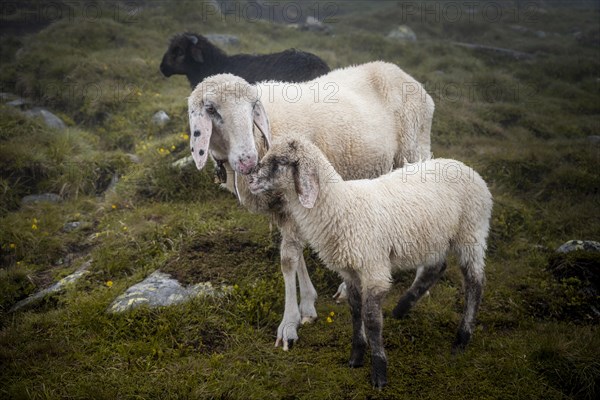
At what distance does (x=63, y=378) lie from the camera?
13.2ft

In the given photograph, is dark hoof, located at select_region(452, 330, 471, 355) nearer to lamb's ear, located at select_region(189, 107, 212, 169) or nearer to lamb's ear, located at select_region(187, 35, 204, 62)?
lamb's ear, located at select_region(189, 107, 212, 169)

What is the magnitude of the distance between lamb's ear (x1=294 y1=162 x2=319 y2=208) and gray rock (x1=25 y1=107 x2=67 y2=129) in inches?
318

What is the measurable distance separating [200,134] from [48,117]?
789 cm

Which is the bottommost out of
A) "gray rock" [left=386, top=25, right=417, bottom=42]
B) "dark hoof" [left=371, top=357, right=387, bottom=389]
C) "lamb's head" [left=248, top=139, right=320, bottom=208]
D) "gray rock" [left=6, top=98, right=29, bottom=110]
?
"dark hoof" [left=371, top=357, right=387, bottom=389]

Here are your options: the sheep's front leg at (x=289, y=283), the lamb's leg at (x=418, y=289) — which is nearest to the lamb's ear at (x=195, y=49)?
the sheep's front leg at (x=289, y=283)

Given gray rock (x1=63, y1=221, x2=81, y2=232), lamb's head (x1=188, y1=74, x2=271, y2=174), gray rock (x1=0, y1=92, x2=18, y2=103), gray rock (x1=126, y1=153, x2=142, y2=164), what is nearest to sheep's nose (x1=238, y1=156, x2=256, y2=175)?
lamb's head (x1=188, y1=74, x2=271, y2=174)

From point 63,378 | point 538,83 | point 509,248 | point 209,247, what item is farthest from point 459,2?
point 63,378

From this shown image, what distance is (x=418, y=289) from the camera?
200 inches

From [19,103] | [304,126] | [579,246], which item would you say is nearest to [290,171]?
[304,126]

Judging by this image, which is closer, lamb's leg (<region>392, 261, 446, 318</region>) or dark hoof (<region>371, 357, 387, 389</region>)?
dark hoof (<region>371, 357, 387, 389</region>)

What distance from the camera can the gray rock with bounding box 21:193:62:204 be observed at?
7.62 meters

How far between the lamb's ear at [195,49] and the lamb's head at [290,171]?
7399 mm

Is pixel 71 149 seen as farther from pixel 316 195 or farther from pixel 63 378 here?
pixel 316 195

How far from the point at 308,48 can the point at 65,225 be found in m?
12.8
